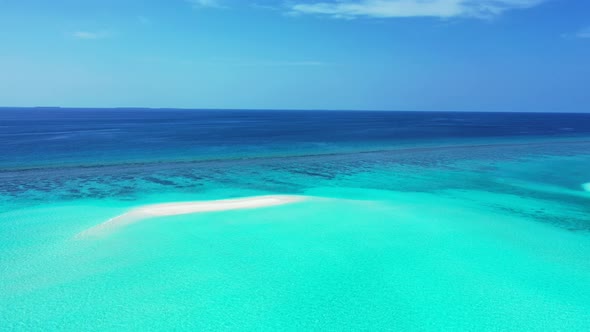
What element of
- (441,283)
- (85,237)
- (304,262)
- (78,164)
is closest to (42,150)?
(78,164)

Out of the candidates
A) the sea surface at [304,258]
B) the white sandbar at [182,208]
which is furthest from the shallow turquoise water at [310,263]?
the white sandbar at [182,208]

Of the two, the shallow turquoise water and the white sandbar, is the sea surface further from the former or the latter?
the white sandbar

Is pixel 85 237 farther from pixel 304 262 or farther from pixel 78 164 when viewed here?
pixel 78 164

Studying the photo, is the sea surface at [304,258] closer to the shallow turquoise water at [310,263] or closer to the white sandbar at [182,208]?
the shallow turquoise water at [310,263]

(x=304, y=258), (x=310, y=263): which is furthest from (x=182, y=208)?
(x=310, y=263)

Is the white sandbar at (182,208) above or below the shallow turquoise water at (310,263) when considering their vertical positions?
above

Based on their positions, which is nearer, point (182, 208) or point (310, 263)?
point (310, 263)

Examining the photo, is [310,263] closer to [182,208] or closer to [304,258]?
[304,258]

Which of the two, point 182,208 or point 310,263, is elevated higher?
point 182,208

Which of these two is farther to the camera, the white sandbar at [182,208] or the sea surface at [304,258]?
the white sandbar at [182,208]
